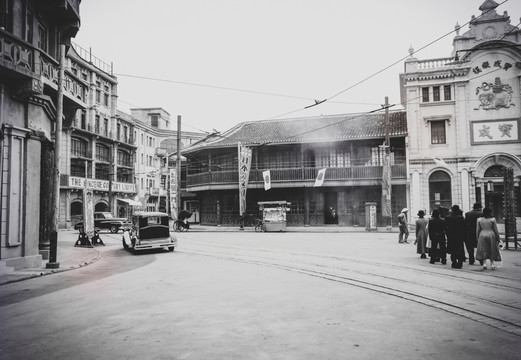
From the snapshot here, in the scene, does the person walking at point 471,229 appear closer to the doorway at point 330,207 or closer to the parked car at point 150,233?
the parked car at point 150,233

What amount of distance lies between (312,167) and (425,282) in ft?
80.4

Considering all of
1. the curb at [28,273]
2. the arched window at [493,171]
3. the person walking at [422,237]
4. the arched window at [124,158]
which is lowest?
the curb at [28,273]

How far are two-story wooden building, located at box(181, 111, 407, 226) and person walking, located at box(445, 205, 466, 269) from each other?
19617 mm

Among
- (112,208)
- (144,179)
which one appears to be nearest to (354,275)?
(112,208)

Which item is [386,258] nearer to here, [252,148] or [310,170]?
[310,170]

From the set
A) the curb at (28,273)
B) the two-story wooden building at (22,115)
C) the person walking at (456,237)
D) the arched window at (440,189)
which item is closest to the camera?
the curb at (28,273)

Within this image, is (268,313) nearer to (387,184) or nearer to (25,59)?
(25,59)

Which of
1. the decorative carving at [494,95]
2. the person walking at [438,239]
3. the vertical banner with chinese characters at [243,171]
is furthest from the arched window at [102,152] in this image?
the person walking at [438,239]

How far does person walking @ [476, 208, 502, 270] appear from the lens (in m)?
10.1

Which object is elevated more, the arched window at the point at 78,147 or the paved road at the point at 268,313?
the arched window at the point at 78,147

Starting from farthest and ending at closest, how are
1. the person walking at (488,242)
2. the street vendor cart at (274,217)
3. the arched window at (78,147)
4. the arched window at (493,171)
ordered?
the arched window at (78,147)
the street vendor cart at (274,217)
the arched window at (493,171)
the person walking at (488,242)

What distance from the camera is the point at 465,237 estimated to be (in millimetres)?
11828

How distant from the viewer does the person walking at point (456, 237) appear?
10719 millimetres

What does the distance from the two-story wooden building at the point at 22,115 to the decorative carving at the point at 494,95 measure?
28.2 m
